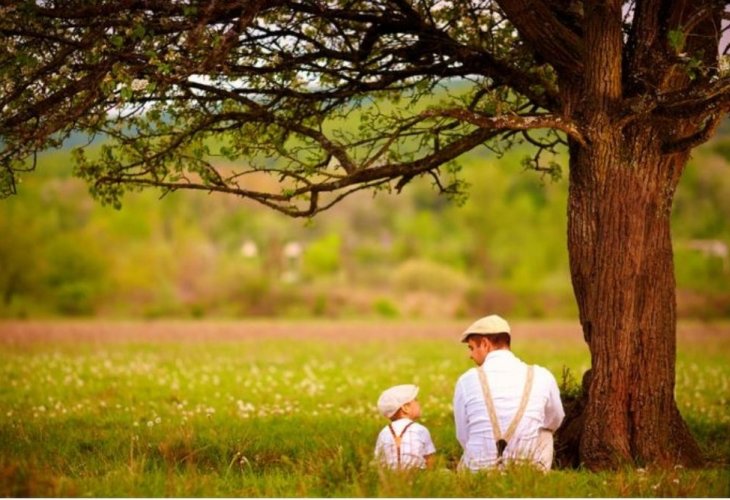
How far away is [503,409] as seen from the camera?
732 centimetres

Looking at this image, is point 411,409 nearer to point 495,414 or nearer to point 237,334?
point 495,414

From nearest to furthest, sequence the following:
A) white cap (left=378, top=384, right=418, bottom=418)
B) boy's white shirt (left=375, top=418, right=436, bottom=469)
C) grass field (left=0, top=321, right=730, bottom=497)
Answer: grass field (left=0, top=321, right=730, bottom=497) < boy's white shirt (left=375, top=418, right=436, bottom=469) < white cap (left=378, top=384, right=418, bottom=418)

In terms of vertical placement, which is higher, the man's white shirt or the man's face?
the man's face

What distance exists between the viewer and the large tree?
27.2 ft

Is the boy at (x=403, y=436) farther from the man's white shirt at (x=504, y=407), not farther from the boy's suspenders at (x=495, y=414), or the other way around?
the boy's suspenders at (x=495, y=414)

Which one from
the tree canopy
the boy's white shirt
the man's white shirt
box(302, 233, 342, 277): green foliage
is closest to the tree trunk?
the tree canopy

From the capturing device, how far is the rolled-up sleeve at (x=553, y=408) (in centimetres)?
747

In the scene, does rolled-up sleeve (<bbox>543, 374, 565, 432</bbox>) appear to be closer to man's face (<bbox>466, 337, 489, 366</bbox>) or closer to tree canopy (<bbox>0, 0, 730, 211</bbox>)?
man's face (<bbox>466, 337, 489, 366</bbox>)

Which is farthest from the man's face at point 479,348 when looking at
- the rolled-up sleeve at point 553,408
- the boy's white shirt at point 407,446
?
the boy's white shirt at point 407,446

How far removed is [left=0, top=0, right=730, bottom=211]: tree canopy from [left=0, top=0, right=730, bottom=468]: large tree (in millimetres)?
25

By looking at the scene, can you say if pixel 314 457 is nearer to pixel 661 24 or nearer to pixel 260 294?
pixel 661 24

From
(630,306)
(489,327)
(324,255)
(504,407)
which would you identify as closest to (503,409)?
(504,407)

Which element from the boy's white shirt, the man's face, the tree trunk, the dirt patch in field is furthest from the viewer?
the dirt patch in field

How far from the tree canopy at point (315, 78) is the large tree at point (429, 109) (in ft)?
0.08
